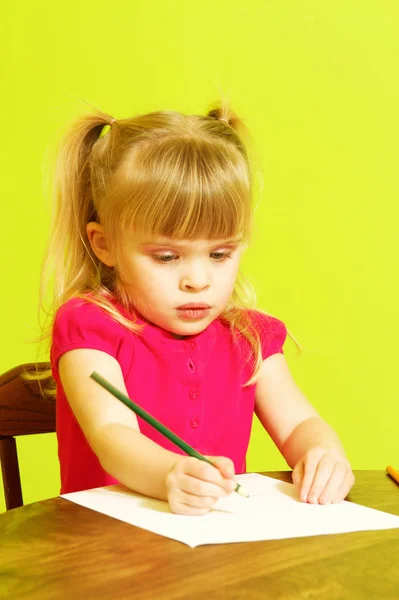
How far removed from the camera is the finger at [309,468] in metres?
0.89

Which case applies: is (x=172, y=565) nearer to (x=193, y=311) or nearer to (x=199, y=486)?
(x=199, y=486)

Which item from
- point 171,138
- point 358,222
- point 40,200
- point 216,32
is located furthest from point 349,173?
point 171,138

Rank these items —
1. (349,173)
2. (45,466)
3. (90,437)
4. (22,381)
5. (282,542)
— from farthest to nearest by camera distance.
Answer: (45,466) → (349,173) → (22,381) → (90,437) → (282,542)

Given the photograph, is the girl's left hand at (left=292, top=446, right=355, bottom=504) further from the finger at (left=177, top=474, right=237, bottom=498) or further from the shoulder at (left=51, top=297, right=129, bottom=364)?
the shoulder at (left=51, top=297, right=129, bottom=364)

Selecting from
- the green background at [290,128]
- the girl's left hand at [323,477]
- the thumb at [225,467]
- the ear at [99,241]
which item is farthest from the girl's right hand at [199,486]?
the green background at [290,128]

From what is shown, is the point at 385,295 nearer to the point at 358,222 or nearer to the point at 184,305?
the point at 358,222

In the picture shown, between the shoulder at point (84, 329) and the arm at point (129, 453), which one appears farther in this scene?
the shoulder at point (84, 329)

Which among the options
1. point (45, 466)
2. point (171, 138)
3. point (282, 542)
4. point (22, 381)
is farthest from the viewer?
point (45, 466)

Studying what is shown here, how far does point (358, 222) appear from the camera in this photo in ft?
6.03

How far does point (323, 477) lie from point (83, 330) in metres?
0.33

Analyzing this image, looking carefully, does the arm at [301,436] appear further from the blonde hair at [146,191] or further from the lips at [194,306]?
the lips at [194,306]

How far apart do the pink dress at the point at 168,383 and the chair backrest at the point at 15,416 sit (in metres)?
0.06

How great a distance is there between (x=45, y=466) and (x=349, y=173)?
869 millimetres

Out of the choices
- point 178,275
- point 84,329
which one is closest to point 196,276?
point 178,275
